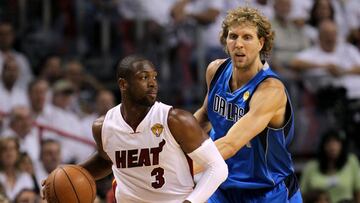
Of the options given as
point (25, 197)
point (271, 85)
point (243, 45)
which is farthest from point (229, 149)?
point (25, 197)

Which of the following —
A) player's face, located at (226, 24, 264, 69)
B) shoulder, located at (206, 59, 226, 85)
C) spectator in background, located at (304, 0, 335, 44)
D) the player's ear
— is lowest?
spectator in background, located at (304, 0, 335, 44)

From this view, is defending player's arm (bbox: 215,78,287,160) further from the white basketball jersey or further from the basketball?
the basketball

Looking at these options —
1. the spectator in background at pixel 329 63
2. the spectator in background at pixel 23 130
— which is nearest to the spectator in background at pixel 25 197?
the spectator in background at pixel 23 130

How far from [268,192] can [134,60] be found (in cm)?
136

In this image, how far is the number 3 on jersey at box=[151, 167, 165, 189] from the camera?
16.4 feet

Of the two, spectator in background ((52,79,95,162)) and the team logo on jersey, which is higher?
the team logo on jersey

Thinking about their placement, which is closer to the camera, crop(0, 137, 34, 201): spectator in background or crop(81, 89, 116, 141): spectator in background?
crop(0, 137, 34, 201): spectator in background

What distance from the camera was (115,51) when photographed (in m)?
10.1

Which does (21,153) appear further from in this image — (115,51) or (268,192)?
(268,192)

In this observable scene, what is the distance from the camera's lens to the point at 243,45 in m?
5.49

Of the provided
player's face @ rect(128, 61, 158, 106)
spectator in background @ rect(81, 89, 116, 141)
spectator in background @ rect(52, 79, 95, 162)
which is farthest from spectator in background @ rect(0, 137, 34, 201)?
player's face @ rect(128, 61, 158, 106)

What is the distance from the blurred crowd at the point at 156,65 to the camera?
889cm

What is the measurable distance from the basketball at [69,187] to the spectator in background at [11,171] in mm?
3061

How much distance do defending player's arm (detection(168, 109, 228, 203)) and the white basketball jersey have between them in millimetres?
72
